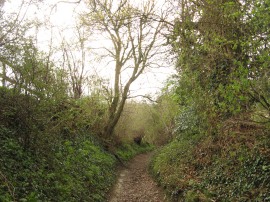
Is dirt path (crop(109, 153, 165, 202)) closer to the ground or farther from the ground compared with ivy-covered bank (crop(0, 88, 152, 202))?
closer to the ground

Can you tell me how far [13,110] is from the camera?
831cm

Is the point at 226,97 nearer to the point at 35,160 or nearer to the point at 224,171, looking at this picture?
the point at 224,171

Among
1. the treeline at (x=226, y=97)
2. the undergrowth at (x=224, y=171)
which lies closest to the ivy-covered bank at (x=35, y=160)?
the undergrowth at (x=224, y=171)

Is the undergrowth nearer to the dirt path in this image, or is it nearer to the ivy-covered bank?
the dirt path

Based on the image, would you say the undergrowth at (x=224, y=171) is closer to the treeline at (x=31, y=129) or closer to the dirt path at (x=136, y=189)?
the dirt path at (x=136, y=189)

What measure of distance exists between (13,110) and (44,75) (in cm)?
157

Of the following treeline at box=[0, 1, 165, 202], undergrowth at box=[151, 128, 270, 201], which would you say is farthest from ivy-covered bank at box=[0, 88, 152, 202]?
undergrowth at box=[151, 128, 270, 201]

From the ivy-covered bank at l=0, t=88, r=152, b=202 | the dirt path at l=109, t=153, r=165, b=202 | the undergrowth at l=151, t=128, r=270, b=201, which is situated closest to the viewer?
the ivy-covered bank at l=0, t=88, r=152, b=202

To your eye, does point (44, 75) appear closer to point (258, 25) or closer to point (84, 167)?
point (84, 167)

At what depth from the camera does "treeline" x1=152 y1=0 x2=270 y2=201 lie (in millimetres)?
5914

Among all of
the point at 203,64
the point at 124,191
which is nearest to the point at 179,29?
the point at 203,64

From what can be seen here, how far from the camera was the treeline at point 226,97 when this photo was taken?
5914mm

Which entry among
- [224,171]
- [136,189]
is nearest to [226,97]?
[224,171]

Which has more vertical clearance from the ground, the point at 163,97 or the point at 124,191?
the point at 163,97
